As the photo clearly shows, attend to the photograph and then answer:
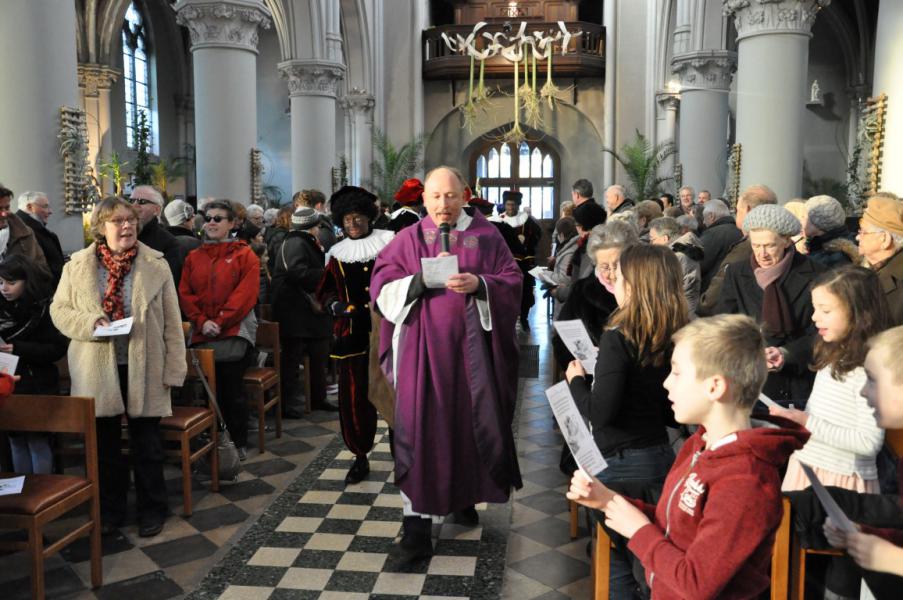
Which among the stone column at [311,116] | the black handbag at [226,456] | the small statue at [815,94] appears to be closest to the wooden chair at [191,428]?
the black handbag at [226,456]

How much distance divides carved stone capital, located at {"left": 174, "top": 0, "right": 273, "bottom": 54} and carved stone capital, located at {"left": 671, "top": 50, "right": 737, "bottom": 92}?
6685 millimetres

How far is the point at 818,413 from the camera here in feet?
9.99

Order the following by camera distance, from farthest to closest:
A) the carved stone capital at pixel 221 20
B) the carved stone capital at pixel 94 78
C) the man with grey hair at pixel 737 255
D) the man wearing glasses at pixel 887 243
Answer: the carved stone capital at pixel 94 78 → the carved stone capital at pixel 221 20 → the man with grey hair at pixel 737 255 → the man wearing glasses at pixel 887 243

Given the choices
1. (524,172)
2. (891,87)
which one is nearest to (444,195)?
(891,87)

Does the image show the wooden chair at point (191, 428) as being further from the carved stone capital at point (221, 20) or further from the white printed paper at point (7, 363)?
the carved stone capital at point (221, 20)

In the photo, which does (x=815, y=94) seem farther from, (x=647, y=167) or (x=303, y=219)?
(x=303, y=219)

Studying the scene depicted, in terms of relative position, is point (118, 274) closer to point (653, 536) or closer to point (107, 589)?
point (107, 589)

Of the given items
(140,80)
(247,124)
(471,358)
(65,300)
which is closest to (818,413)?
(471,358)

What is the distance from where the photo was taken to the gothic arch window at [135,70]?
21.4m

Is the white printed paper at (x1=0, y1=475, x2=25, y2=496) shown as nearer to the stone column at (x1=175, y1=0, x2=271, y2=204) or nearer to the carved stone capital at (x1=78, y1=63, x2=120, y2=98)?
the stone column at (x1=175, y1=0, x2=271, y2=204)

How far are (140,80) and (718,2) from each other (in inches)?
617

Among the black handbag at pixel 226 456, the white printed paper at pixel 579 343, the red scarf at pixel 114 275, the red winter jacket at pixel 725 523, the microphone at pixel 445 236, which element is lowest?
the black handbag at pixel 226 456

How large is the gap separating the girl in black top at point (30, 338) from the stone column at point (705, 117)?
10.1 meters

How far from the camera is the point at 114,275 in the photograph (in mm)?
4461
